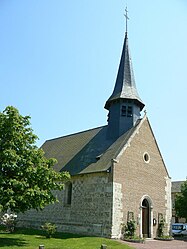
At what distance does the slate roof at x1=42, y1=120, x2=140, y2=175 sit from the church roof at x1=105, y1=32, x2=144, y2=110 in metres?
2.41

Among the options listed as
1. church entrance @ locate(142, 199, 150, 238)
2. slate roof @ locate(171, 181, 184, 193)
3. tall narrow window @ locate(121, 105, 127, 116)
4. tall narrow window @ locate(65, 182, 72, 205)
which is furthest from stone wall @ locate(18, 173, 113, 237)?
slate roof @ locate(171, 181, 184, 193)

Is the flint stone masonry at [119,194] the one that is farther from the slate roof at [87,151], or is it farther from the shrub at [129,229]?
the slate roof at [87,151]

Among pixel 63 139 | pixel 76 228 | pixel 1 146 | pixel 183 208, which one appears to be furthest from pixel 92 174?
pixel 183 208

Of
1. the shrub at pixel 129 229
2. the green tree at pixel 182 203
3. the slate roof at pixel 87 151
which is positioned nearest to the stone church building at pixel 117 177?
the slate roof at pixel 87 151

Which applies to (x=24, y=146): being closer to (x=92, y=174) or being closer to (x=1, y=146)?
(x=1, y=146)

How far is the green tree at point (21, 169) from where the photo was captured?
14.7 metres

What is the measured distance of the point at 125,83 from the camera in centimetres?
2609

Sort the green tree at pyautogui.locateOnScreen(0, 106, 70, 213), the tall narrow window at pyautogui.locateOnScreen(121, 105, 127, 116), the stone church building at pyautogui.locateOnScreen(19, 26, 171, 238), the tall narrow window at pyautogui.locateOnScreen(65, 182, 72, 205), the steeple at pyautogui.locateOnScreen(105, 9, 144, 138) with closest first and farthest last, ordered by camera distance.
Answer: the green tree at pyautogui.locateOnScreen(0, 106, 70, 213) < the stone church building at pyautogui.locateOnScreen(19, 26, 171, 238) < the tall narrow window at pyautogui.locateOnScreen(65, 182, 72, 205) < the steeple at pyautogui.locateOnScreen(105, 9, 144, 138) < the tall narrow window at pyautogui.locateOnScreen(121, 105, 127, 116)

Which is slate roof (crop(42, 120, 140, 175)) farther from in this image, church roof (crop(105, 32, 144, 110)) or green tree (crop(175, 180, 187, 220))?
green tree (crop(175, 180, 187, 220))

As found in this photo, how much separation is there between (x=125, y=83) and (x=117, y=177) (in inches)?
365

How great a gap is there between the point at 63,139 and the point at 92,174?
1082 cm

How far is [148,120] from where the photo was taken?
80.7 feet

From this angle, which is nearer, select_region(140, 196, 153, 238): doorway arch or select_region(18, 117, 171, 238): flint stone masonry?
select_region(18, 117, 171, 238): flint stone masonry

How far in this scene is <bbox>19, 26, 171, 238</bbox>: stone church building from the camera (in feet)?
66.2
